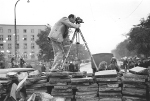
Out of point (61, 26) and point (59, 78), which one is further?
point (61, 26)

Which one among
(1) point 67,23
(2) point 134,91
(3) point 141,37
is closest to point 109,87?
(2) point 134,91

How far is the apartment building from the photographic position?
86.5m

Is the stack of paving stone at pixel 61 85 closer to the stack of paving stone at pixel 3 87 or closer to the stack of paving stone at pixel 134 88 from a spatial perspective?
the stack of paving stone at pixel 134 88

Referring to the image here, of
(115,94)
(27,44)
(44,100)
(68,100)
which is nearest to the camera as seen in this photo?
(44,100)

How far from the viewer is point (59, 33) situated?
5961 mm

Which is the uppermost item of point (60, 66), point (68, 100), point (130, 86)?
point (60, 66)

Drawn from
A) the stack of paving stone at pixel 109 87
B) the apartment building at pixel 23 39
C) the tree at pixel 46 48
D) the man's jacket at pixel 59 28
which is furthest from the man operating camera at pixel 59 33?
the apartment building at pixel 23 39

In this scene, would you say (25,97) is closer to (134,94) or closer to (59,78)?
(59,78)

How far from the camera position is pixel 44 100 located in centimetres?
427

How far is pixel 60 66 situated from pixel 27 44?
84685mm

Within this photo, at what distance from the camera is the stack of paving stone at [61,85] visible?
515cm

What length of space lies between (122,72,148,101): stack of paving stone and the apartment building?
8375 cm

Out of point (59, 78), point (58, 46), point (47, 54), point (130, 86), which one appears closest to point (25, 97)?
point (59, 78)

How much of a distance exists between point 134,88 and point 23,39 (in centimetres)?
8661
